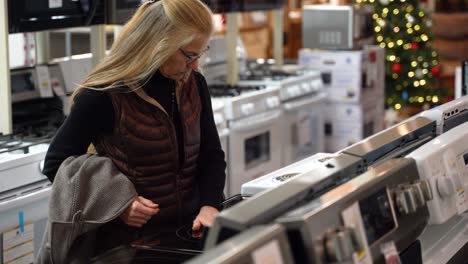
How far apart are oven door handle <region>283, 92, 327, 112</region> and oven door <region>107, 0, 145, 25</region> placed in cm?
185

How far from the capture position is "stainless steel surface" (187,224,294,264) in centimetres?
158

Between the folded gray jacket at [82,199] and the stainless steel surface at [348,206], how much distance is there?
32.1 inches

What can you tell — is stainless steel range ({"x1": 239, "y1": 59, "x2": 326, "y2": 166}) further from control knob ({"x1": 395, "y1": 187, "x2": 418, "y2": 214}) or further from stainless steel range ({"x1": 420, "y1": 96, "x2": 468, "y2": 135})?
control knob ({"x1": 395, "y1": 187, "x2": 418, "y2": 214})

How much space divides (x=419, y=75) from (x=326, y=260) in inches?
288

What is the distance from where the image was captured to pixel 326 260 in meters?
1.76

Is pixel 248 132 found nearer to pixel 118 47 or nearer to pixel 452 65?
pixel 118 47

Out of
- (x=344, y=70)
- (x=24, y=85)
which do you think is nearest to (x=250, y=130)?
(x=344, y=70)

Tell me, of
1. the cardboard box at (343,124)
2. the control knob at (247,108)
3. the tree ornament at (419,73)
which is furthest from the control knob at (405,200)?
the tree ornament at (419,73)

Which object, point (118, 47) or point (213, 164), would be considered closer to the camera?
point (118, 47)

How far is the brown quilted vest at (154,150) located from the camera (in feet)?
8.95

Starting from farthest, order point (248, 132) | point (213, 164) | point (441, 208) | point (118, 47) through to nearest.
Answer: point (248, 132) < point (213, 164) < point (118, 47) < point (441, 208)

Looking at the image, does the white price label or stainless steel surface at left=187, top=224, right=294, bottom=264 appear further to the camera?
the white price label

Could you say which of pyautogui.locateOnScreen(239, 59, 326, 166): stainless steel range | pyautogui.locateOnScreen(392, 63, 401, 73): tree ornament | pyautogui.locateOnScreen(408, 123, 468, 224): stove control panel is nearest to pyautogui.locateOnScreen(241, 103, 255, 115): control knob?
pyautogui.locateOnScreen(239, 59, 326, 166): stainless steel range

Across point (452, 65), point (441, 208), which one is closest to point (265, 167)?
point (441, 208)
